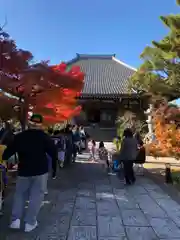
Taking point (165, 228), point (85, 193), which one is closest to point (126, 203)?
point (85, 193)

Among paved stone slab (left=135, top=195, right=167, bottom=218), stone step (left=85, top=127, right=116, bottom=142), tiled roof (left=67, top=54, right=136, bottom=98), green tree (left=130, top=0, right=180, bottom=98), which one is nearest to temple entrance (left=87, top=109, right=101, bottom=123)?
stone step (left=85, top=127, right=116, bottom=142)

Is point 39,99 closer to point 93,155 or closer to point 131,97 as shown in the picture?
point 93,155

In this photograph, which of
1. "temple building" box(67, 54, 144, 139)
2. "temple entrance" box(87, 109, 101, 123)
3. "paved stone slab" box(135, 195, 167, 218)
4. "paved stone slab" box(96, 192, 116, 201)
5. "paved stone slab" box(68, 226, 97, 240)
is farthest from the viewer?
"temple entrance" box(87, 109, 101, 123)

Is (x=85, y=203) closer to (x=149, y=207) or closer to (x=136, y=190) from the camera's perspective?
(x=149, y=207)

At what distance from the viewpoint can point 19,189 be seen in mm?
3459

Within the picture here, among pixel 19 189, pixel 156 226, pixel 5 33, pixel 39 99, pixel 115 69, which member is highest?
pixel 115 69

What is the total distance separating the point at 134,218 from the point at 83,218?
0.78 m

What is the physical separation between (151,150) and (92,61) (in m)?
16.5

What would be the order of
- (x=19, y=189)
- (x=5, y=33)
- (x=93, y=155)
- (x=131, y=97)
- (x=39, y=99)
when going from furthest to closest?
(x=131, y=97) < (x=93, y=155) < (x=39, y=99) < (x=5, y=33) < (x=19, y=189)

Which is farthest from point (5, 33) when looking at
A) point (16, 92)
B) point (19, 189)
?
point (19, 189)

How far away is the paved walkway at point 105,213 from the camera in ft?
11.1

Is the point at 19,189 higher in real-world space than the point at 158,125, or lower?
lower

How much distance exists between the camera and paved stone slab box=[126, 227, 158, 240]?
10.9 feet

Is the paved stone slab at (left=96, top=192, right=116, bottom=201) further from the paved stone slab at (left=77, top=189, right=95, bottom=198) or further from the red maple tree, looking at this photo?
the red maple tree
